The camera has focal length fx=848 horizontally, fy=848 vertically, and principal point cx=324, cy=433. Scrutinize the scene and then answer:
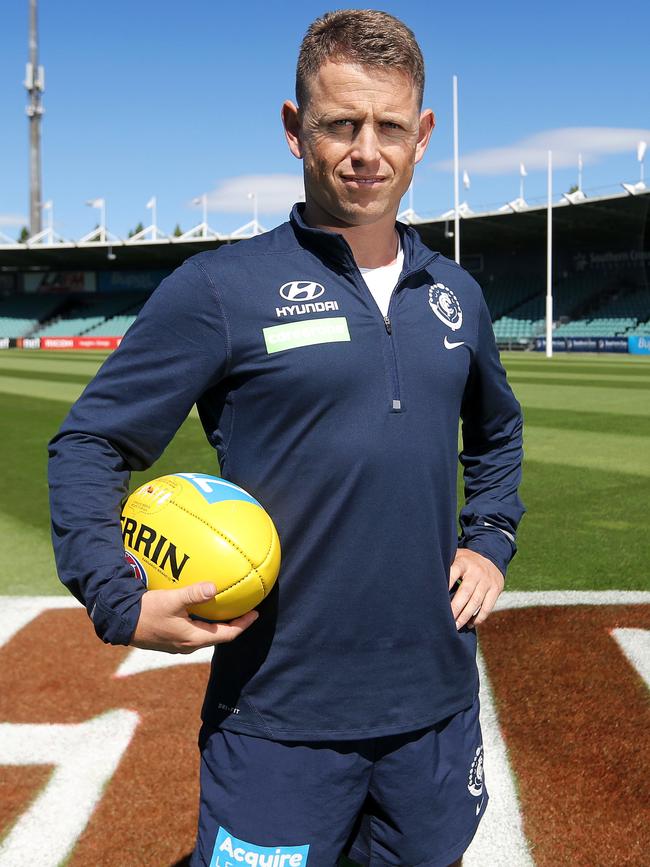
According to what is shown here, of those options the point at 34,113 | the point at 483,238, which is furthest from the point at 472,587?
the point at 34,113

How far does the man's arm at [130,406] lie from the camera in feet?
5.55

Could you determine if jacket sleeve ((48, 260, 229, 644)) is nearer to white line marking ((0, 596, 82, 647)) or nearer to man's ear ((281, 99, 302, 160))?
man's ear ((281, 99, 302, 160))

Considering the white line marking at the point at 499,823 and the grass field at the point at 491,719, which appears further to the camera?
the grass field at the point at 491,719

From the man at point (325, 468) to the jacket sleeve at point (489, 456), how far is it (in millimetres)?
288

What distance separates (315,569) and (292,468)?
8.9 inches

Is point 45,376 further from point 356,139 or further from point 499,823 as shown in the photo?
point 356,139

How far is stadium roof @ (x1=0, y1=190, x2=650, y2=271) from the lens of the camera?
136 feet

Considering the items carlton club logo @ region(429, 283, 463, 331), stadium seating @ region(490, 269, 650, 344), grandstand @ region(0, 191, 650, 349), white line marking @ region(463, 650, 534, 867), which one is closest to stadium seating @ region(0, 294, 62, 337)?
grandstand @ region(0, 191, 650, 349)

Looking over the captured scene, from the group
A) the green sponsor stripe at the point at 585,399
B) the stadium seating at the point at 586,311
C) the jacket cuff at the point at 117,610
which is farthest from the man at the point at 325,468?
the stadium seating at the point at 586,311

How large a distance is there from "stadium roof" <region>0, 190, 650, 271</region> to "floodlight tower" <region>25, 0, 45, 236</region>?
5.51 metres

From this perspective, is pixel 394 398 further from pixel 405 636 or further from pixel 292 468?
pixel 405 636

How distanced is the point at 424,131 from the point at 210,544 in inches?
43.8

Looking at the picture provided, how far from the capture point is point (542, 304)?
1929 inches

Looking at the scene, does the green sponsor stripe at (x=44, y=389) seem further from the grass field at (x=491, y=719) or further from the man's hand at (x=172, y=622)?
the man's hand at (x=172, y=622)
